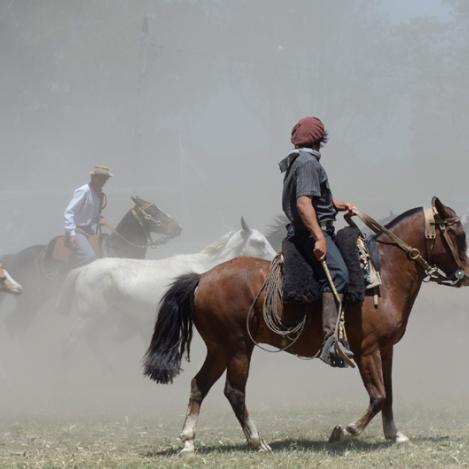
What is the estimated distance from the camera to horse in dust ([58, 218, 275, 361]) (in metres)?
16.3

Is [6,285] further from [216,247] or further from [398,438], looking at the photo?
[398,438]

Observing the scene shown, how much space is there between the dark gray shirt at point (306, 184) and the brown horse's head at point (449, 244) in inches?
37.8

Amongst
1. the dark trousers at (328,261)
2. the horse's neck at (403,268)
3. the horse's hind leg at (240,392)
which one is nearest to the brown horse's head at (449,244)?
the horse's neck at (403,268)

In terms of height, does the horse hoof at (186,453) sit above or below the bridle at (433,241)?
below

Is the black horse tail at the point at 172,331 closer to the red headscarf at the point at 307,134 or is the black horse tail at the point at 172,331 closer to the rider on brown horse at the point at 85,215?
the red headscarf at the point at 307,134

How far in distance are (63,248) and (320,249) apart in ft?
33.3

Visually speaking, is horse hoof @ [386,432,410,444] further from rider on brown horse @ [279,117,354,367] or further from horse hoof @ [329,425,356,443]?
rider on brown horse @ [279,117,354,367]

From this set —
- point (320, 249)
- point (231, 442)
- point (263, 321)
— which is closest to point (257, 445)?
point (231, 442)

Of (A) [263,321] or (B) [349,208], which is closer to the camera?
(A) [263,321]

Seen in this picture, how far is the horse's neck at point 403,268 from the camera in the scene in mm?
8703

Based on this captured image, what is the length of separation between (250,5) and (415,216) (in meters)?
59.1

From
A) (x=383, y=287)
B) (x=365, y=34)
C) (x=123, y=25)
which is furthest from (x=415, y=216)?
(x=365, y=34)

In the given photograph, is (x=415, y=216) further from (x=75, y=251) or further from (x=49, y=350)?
(x=49, y=350)

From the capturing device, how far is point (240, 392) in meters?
8.63
